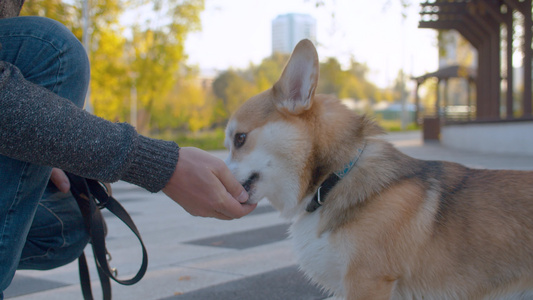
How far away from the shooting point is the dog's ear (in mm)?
2514

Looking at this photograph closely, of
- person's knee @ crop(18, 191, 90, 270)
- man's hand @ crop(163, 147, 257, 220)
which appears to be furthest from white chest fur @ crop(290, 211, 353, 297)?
person's knee @ crop(18, 191, 90, 270)

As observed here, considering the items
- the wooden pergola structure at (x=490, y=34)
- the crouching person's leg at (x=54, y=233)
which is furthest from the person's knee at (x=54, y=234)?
the wooden pergola structure at (x=490, y=34)

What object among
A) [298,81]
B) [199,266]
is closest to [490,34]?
[199,266]

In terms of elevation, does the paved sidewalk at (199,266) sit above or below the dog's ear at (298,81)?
below

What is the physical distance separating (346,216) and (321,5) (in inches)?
268

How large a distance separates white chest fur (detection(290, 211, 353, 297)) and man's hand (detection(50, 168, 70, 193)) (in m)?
1.16

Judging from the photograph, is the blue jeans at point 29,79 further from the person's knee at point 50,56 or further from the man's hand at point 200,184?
the man's hand at point 200,184

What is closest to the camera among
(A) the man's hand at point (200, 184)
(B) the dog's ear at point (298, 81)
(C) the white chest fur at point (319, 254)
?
(A) the man's hand at point (200, 184)

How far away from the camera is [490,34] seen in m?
17.5

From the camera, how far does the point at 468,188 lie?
102 inches

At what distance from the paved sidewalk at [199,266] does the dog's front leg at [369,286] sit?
101 cm

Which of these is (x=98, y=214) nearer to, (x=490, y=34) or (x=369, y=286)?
(x=369, y=286)

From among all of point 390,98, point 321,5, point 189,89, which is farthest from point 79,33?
point 390,98

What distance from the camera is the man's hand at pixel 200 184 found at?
72.1 inches
